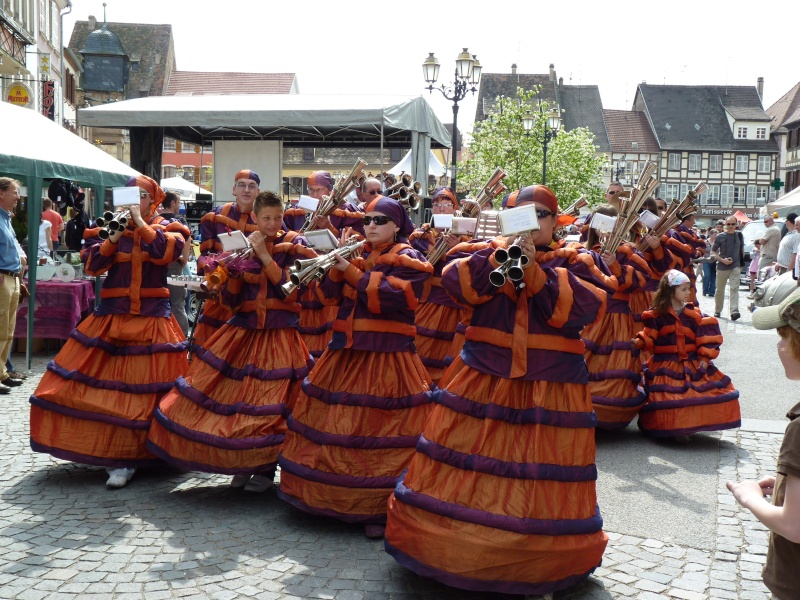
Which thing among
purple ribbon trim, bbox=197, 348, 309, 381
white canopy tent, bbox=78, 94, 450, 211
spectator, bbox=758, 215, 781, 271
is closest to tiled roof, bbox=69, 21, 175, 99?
white canopy tent, bbox=78, 94, 450, 211

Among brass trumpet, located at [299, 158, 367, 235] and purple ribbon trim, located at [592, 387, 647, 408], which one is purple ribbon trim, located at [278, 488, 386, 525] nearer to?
brass trumpet, located at [299, 158, 367, 235]

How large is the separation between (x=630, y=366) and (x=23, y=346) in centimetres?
772

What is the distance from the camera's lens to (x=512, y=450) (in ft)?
13.2

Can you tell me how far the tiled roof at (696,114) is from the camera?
7850cm

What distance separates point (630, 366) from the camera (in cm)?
760

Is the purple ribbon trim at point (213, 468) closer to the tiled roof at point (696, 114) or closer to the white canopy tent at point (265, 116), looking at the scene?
the white canopy tent at point (265, 116)

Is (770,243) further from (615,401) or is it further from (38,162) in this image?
(38,162)

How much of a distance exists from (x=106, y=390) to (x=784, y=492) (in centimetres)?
455

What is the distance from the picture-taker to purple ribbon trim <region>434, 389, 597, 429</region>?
405 centimetres

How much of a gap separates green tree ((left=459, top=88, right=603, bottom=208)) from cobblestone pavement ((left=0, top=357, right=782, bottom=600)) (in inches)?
1253

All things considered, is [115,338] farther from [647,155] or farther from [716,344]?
[647,155]

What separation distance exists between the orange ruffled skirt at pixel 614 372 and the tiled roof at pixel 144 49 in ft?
187

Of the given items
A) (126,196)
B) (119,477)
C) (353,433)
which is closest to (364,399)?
(353,433)

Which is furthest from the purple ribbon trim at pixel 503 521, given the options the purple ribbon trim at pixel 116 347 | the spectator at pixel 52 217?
the spectator at pixel 52 217
